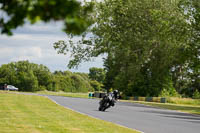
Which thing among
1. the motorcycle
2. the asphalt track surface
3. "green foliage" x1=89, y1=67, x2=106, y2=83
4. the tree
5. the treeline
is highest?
"green foliage" x1=89, y1=67, x2=106, y2=83

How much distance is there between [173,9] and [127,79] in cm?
1480

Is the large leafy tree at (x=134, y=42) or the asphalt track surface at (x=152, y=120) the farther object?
the large leafy tree at (x=134, y=42)

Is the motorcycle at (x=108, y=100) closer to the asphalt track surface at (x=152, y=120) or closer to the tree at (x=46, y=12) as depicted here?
the asphalt track surface at (x=152, y=120)

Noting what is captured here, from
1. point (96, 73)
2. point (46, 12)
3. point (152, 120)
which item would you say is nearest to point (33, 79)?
point (96, 73)

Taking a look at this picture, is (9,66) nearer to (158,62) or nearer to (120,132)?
(158,62)

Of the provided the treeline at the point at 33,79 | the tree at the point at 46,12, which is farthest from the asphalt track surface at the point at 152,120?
the treeline at the point at 33,79

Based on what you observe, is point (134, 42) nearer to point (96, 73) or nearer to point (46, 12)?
point (46, 12)

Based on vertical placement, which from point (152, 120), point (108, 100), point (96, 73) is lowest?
point (152, 120)

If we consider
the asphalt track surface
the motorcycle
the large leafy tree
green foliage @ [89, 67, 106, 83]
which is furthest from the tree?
green foliage @ [89, 67, 106, 83]

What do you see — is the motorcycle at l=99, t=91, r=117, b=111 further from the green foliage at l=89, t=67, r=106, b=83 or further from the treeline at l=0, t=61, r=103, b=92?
the green foliage at l=89, t=67, r=106, b=83

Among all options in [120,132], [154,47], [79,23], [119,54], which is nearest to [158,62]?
[154,47]

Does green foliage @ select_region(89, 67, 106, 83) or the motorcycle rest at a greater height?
green foliage @ select_region(89, 67, 106, 83)

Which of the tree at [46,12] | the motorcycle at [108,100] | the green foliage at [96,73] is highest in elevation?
the green foliage at [96,73]

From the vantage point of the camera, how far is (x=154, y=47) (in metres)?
57.3
